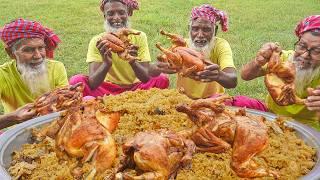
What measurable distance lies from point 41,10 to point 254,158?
11013 mm

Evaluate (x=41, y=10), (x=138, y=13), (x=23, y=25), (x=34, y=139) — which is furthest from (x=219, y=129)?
(x=41, y=10)

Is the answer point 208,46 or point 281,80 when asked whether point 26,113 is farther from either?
point 208,46

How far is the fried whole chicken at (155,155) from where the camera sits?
219cm

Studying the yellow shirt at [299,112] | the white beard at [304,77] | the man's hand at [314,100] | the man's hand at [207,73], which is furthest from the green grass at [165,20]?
the man's hand at [314,100]

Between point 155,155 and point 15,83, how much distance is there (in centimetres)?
284

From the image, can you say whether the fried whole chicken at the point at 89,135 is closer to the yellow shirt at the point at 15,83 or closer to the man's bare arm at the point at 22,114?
the man's bare arm at the point at 22,114

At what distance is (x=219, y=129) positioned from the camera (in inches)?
97.3

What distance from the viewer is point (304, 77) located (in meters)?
4.02

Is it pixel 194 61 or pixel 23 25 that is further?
pixel 23 25

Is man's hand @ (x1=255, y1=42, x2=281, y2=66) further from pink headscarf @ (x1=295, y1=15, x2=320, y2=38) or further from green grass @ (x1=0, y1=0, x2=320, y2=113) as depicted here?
green grass @ (x1=0, y1=0, x2=320, y2=113)

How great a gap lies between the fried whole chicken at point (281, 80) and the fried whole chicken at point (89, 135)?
1.15 metres

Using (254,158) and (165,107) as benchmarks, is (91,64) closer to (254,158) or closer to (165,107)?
(165,107)

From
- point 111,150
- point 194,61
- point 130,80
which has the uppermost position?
point 194,61

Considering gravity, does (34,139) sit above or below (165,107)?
below
